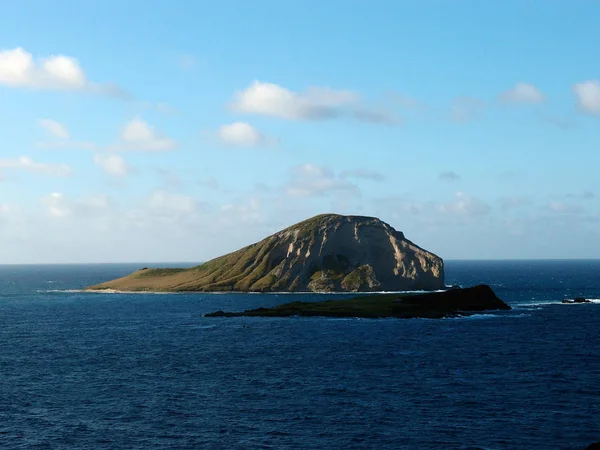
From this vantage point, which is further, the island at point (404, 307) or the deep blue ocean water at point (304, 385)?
the island at point (404, 307)

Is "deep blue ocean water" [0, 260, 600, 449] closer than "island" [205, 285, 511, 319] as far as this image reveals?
Yes

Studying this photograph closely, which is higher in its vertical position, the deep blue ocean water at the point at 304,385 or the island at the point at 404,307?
the island at the point at 404,307

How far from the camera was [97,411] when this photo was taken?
61688 millimetres

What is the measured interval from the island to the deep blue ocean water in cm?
1269

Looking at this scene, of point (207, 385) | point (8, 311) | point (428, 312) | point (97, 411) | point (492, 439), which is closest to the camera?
point (492, 439)

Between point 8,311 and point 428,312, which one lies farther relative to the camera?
point 8,311

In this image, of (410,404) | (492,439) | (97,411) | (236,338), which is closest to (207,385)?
(97,411)

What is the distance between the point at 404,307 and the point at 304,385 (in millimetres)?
78549

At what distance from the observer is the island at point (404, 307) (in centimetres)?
14325

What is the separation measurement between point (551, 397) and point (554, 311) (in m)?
89.6

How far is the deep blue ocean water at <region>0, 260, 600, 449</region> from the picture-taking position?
176 feet

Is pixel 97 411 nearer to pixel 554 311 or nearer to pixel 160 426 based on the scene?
pixel 160 426

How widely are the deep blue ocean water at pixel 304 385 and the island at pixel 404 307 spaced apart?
1269cm

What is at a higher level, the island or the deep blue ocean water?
the island
